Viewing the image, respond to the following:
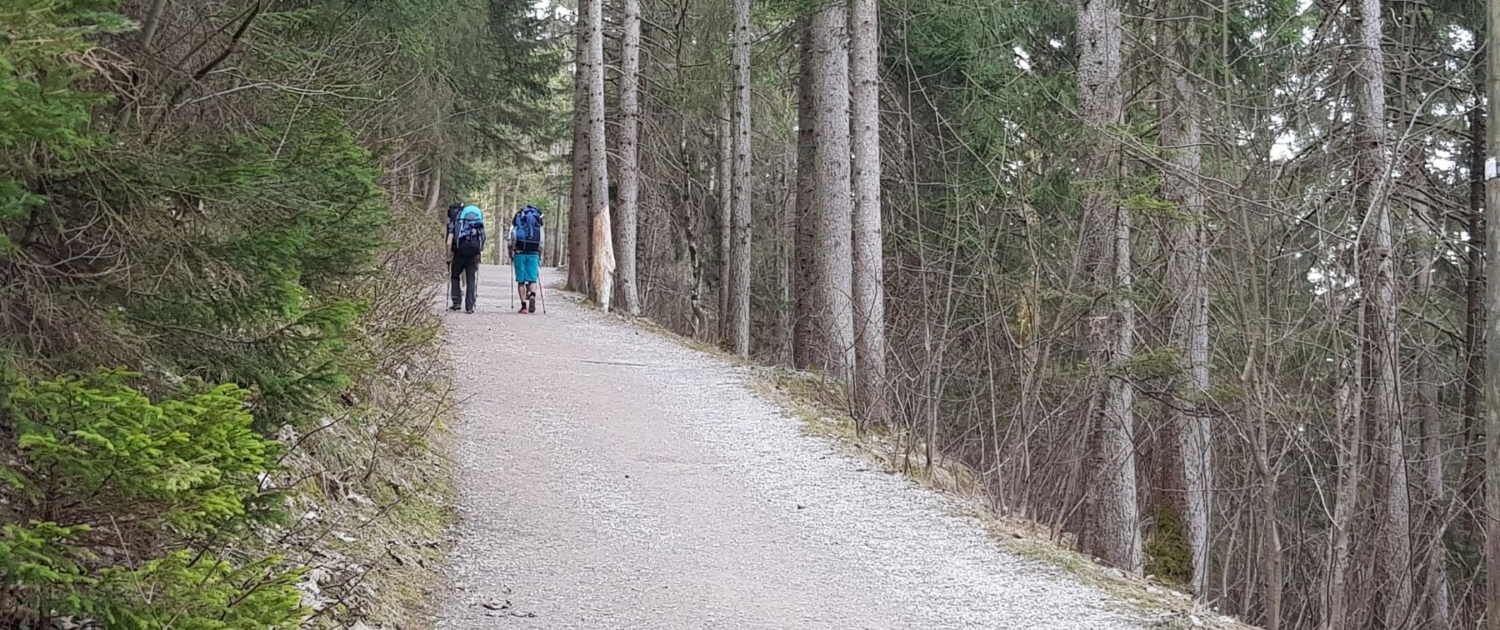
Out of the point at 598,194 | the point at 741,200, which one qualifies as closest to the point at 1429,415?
the point at 741,200

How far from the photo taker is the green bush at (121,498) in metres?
2.77

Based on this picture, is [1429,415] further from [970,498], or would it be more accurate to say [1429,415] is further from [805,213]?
[970,498]

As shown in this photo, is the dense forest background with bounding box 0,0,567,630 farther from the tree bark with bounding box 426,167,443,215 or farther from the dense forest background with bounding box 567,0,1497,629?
the tree bark with bounding box 426,167,443,215

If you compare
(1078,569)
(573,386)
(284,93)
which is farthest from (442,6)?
(1078,569)

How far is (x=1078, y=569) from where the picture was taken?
6.84 metres

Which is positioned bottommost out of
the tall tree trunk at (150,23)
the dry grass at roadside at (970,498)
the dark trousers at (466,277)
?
the dry grass at roadside at (970,498)

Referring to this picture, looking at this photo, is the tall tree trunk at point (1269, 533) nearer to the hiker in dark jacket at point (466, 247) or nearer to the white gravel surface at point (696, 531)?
the white gravel surface at point (696, 531)

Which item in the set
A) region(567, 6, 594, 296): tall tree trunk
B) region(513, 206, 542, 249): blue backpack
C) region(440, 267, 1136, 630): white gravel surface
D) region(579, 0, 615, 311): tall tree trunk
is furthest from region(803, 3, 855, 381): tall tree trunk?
region(567, 6, 594, 296): tall tree trunk

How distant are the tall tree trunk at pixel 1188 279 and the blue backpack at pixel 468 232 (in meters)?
8.66

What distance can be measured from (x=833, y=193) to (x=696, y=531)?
656 cm

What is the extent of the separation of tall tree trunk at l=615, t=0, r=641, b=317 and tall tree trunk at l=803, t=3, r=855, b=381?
5980mm

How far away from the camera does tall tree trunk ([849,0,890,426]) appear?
12.2 metres

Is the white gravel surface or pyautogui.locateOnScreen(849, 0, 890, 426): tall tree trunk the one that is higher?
pyautogui.locateOnScreen(849, 0, 890, 426): tall tree trunk

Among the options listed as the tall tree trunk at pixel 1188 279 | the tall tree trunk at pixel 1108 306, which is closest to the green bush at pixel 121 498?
the tall tree trunk at pixel 1188 279
